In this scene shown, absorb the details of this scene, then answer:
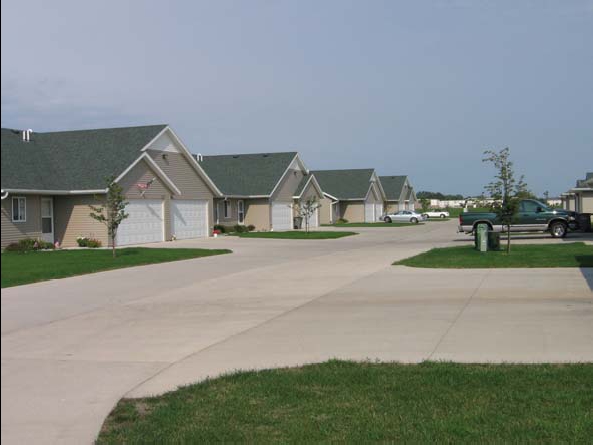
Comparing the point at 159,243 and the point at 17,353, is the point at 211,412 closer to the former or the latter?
the point at 17,353

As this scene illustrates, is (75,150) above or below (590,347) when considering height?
above

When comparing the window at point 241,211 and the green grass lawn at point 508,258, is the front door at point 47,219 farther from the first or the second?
the window at point 241,211

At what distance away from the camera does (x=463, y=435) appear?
566 centimetres

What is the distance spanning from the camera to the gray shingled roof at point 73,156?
30.5 m

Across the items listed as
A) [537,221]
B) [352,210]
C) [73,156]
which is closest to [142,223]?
[73,156]

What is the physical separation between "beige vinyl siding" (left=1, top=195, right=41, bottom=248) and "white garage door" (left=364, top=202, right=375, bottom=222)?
45581 millimetres

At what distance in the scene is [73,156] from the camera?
34.2 m

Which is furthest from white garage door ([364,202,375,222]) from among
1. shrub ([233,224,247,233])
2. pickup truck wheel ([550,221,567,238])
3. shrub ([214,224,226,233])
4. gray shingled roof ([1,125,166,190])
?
gray shingled roof ([1,125,166,190])

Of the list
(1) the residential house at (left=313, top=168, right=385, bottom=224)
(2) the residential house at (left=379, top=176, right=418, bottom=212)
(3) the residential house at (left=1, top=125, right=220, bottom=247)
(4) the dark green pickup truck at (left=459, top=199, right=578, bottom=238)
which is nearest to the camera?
(3) the residential house at (left=1, top=125, right=220, bottom=247)

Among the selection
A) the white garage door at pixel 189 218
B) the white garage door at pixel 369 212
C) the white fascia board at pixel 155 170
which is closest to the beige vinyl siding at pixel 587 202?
the white garage door at pixel 189 218

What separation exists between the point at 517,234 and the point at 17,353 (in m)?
33.2

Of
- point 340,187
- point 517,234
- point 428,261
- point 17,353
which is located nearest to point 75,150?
point 428,261

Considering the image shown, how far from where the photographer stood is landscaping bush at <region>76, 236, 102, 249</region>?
31672mm

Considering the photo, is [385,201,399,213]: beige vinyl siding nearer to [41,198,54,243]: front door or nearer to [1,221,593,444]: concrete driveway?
[41,198,54,243]: front door
